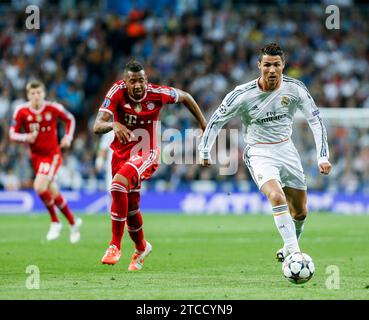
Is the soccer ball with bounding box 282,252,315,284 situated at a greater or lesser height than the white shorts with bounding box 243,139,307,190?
lesser

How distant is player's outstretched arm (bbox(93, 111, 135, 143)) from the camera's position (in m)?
10.5

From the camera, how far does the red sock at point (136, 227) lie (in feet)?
36.7

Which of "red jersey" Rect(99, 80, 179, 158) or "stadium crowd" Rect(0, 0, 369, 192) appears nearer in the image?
"red jersey" Rect(99, 80, 179, 158)

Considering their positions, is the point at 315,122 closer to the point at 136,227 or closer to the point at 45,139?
the point at 136,227

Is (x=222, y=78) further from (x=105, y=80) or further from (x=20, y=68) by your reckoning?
(x=20, y=68)

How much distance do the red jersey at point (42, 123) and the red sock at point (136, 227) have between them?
198 inches

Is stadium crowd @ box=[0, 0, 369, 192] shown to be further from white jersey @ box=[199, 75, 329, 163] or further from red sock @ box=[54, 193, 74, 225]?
white jersey @ box=[199, 75, 329, 163]

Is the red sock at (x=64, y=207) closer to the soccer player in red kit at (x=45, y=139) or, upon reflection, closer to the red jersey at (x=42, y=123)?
the soccer player in red kit at (x=45, y=139)

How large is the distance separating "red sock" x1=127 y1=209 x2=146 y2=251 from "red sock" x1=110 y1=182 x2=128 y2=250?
1.39 feet

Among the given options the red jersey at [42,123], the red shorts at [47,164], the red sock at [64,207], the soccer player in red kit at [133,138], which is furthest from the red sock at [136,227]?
the red shorts at [47,164]

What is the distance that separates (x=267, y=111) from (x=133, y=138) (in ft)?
5.45

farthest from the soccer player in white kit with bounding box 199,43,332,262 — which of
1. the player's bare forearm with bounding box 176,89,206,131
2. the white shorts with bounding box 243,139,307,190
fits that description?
the player's bare forearm with bounding box 176,89,206,131

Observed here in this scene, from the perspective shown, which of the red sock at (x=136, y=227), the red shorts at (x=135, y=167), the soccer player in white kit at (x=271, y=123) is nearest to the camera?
the soccer player in white kit at (x=271, y=123)

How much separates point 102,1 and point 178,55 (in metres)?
3.81
